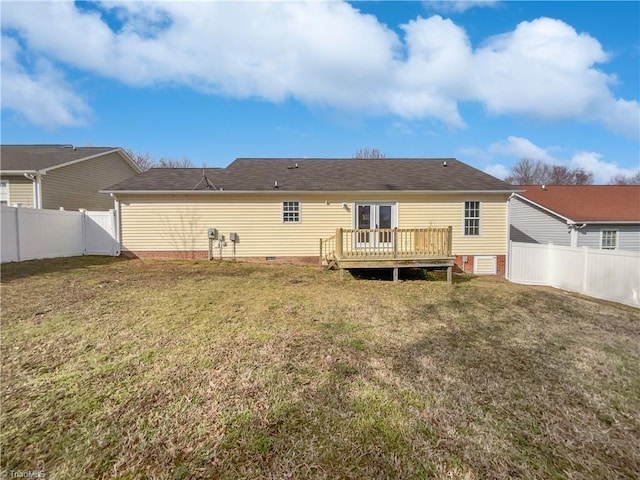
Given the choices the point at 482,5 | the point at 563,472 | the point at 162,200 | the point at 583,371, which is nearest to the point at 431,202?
the point at 482,5

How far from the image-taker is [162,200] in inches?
497

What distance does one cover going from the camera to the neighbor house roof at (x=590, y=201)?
55.1 ft

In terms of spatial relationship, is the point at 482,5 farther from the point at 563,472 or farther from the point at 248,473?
the point at 248,473

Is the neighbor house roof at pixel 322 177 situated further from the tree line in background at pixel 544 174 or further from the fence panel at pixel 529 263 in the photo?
the tree line in background at pixel 544 174

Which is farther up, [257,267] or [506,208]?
[506,208]

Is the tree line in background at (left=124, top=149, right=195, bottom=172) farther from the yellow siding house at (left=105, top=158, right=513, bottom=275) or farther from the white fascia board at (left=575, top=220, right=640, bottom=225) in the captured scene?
the white fascia board at (left=575, top=220, right=640, bottom=225)

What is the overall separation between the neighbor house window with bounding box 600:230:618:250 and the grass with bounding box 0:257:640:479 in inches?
538

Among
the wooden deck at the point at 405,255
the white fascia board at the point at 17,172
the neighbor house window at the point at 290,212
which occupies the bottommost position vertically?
the wooden deck at the point at 405,255

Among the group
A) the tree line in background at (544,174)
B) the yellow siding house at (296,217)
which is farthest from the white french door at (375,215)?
the tree line in background at (544,174)

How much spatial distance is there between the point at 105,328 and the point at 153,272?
211 inches

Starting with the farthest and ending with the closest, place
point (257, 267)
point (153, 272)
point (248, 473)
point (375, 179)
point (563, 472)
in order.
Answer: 1. point (375, 179)
2. point (257, 267)
3. point (153, 272)
4. point (563, 472)
5. point (248, 473)

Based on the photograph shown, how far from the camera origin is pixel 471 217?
12.9 metres

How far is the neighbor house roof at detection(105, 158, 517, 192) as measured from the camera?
12.6m

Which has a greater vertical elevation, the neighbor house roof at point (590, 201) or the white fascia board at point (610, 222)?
the neighbor house roof at point (590, 201)
